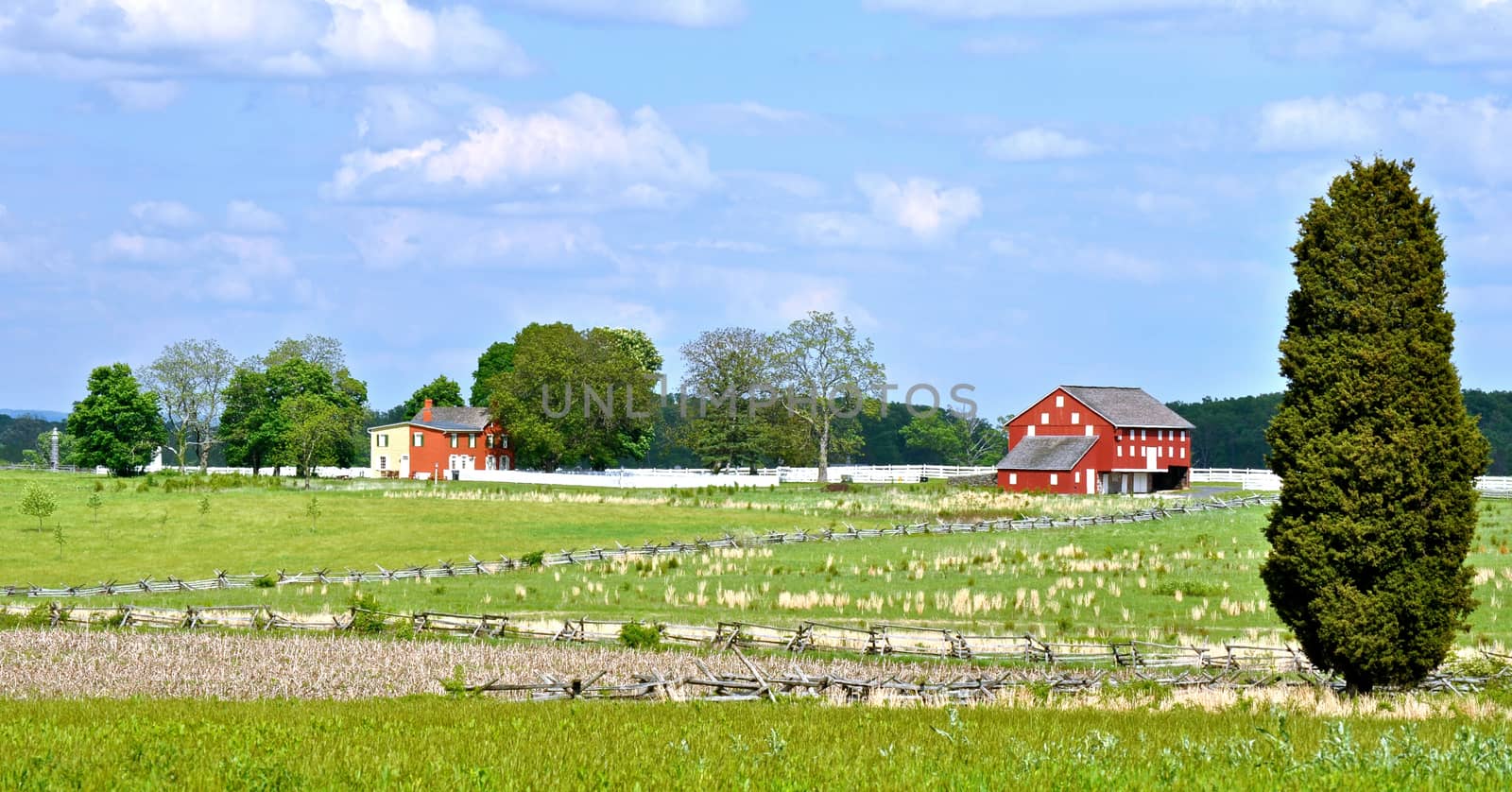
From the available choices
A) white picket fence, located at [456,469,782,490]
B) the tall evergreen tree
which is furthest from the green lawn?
the tall evergreen tree

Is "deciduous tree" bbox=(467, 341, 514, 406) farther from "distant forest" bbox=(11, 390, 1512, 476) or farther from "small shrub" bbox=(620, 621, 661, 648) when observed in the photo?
"small shrub" bbox=(620, 621, 661, 648)

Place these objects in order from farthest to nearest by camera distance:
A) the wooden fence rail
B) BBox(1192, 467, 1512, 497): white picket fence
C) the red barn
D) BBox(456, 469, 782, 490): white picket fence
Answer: BBox(456, 469, 782, 490): white picket fence
the red barn
BBox(1192, 467, 1512, 497): white picket fence
the wooden fence rail

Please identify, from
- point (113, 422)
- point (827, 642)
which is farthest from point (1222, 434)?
point (827, 642)

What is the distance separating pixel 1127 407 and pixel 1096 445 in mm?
6169

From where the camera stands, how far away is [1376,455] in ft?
67.4

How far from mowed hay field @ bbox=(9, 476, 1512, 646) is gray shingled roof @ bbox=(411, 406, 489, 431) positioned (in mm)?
41682

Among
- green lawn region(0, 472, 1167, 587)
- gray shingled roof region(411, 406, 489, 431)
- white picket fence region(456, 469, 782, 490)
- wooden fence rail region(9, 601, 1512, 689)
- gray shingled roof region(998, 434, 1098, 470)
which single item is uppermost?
gray shingled roof region(411, 406, 489, 431)

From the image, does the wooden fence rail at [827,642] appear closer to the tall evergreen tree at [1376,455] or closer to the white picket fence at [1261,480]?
the tall evergreen tree at [1376,455]

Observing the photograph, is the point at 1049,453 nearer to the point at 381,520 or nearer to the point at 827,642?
the point at 381,520

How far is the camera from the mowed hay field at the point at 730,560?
34719 mm

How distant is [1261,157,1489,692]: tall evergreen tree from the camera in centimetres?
2058

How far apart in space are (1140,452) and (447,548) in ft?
189

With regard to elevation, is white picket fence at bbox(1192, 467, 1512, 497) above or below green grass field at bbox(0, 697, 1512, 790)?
above

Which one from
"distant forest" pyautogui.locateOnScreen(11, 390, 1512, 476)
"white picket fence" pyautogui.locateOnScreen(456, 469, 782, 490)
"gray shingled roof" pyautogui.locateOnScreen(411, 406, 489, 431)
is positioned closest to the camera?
"white picket fence" pyautogui.locateOnScreen(456, 469, 782, 490)
